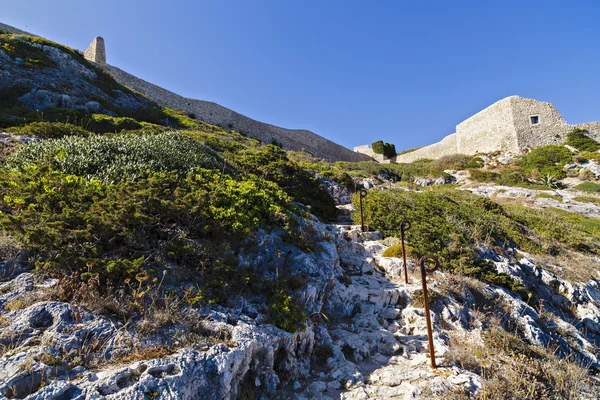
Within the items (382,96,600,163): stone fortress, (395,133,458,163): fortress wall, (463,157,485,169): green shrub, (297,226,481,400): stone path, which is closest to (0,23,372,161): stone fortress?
(395,133,458,163): fortress wall

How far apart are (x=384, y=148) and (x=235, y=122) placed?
2733 centimetres

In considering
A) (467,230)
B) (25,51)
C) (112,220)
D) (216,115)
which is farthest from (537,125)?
(25,51)

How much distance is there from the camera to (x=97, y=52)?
102 feet

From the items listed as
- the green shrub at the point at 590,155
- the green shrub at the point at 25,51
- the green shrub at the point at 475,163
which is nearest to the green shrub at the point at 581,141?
the green shrub at the point at 590,155

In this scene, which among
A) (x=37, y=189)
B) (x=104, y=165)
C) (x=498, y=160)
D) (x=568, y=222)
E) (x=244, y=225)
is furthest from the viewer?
(x=498, y=160)

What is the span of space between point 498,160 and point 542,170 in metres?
5.97

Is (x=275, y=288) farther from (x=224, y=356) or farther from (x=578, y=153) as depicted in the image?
(x=578, y=153)

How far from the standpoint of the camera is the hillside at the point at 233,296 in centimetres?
321

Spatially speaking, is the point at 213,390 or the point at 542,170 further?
the point at 542,170

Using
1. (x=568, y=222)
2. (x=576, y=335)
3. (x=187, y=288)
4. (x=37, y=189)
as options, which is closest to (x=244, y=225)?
(x=187, y=288)

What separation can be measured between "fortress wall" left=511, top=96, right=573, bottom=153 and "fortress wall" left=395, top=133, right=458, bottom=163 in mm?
8896

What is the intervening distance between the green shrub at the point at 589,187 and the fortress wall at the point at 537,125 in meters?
11.6

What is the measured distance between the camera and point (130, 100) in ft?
72.3

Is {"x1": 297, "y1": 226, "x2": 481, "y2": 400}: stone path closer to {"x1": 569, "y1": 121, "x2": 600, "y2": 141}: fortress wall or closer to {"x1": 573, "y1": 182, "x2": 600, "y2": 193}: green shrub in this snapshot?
{"x1": 573, "y1": 182, "x2": 600, "y2": 193}: green shrub
